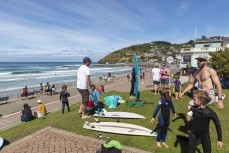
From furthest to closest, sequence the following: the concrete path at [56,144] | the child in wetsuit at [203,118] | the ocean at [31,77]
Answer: the ocean at [31,77] < the concrete path at [56,144] < the child in wetsuit at [203,118]

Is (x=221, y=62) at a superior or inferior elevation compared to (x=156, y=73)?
superior

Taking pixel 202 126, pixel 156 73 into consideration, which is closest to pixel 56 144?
pixel 202 126

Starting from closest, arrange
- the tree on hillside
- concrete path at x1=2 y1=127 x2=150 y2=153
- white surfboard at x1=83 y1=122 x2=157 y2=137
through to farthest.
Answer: concrete path at x1=2 y1=127 x2=150 y2=153, white surfboard at x1=83 y1=122 x2=157 y2=137, the tree on hillside

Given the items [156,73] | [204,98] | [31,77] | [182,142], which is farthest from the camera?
[31,77]

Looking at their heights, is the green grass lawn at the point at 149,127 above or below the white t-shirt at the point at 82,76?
below

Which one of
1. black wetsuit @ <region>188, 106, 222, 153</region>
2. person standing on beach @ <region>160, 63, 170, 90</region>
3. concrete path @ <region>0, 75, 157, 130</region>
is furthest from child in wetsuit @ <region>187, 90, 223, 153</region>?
concrete path @ <region>0, 75, 157, 130</region>

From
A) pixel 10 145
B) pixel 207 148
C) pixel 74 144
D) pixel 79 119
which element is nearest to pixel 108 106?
pixel 79 119

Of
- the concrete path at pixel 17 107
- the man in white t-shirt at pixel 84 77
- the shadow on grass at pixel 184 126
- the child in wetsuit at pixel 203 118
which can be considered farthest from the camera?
the concrete path at pixel 17 107

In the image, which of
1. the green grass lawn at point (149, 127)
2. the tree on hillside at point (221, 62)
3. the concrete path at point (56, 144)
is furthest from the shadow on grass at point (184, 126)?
the tree on hillside at point (221, 62)

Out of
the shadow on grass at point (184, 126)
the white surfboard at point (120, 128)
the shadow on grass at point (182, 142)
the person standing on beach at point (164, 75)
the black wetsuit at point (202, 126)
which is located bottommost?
the shadow on grass at point (182, 142)

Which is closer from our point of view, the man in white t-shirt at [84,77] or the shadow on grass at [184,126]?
the shadow on grass at [184,126]

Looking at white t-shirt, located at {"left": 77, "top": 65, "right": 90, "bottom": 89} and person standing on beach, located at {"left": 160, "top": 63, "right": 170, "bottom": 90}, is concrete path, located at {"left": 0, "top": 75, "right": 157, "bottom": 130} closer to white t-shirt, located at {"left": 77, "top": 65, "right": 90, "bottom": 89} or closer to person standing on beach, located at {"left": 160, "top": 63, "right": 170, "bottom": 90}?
person standing on beach, located at {"left": 160, "top": 63, "right": 170, "bottom": 90}

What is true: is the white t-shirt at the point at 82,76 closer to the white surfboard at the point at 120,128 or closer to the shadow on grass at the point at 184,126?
the white surfboard at the point at 120,128

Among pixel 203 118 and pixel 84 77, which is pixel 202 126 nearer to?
pixel 203 118
